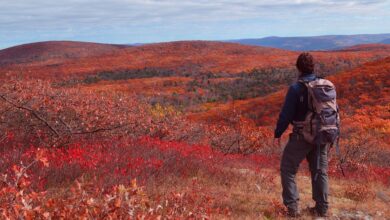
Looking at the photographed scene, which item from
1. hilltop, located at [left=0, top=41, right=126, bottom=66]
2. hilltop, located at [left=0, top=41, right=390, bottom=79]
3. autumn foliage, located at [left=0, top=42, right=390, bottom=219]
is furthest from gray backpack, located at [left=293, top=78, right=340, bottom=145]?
hilltop, located at [left=0, top=41, right=126, bottom=66]

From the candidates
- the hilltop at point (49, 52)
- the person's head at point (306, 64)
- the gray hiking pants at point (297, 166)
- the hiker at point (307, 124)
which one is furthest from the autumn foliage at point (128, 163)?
the hilltop at point (49, 52)

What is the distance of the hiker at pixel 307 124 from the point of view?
5.74 m

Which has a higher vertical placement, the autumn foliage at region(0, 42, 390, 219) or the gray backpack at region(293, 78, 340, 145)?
the gray backpack at region(293, 78, 340, 145)

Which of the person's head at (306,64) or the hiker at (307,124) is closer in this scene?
the hiker at (307,124)

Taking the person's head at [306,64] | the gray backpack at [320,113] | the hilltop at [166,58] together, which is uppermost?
the person's head at [306,64]

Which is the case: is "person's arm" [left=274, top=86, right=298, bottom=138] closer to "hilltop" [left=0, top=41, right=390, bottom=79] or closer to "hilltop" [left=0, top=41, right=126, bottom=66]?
"hilltop" [left=0, top=41, right=390, bottom=79]

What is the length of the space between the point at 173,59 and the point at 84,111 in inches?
3604

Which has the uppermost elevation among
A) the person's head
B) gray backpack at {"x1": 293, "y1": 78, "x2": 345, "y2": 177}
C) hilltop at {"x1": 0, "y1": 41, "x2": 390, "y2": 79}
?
the person's head

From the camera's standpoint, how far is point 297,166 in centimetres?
615

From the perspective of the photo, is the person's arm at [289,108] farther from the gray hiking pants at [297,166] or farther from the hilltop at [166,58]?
the hilltop at [166,58]

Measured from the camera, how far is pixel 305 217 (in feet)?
20.7

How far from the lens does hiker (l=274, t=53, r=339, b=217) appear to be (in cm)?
574

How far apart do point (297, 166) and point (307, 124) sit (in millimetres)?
647

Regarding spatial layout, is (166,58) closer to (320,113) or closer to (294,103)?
(294,103)
